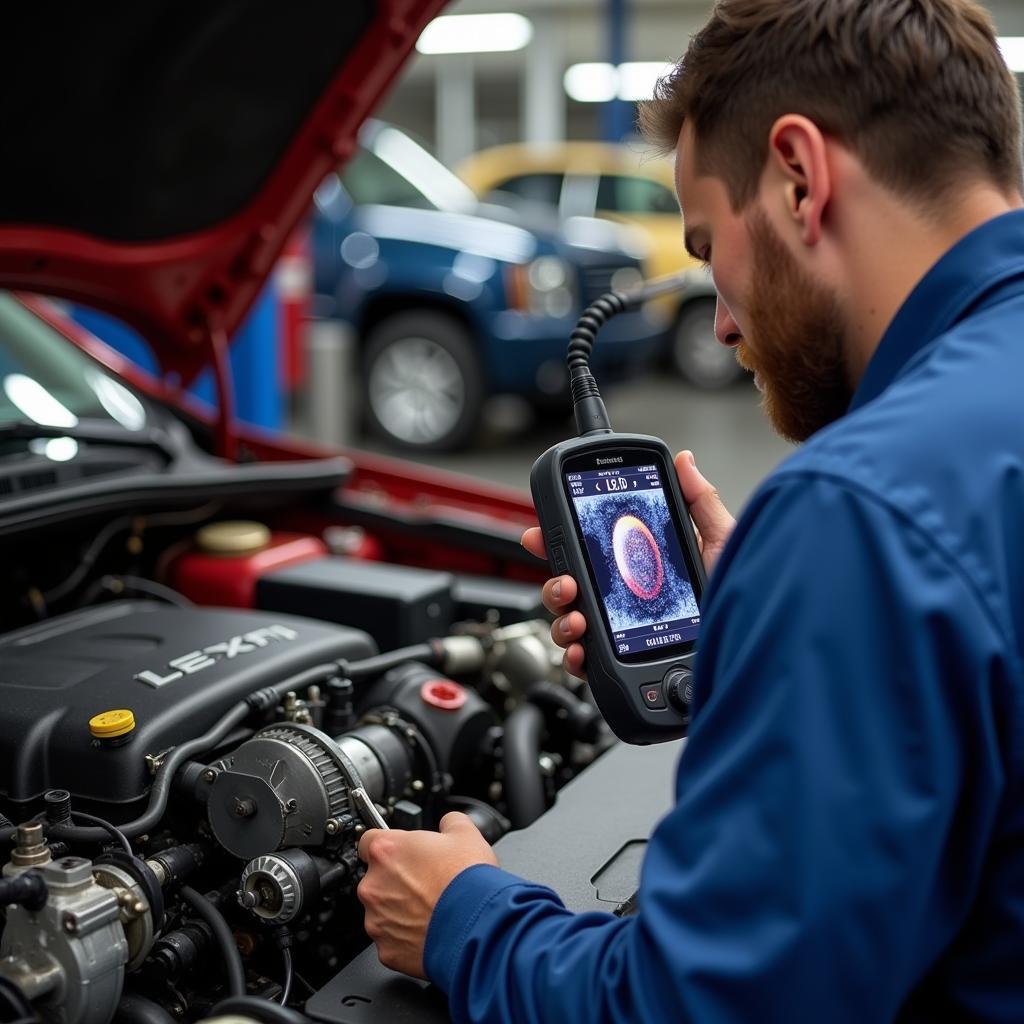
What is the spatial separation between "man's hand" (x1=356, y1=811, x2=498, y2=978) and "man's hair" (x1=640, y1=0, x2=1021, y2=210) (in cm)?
68

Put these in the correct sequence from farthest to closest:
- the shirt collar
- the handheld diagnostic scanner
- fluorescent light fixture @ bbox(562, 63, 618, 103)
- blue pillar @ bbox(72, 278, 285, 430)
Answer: fluorescent light fixture @ bbox(562, 63, 618, 103)
blue pillar @ bbox(72, 278, 285, 430)
the handheld diagnostic scanner
the shirt collar

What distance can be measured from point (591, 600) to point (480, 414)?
5.90 metres

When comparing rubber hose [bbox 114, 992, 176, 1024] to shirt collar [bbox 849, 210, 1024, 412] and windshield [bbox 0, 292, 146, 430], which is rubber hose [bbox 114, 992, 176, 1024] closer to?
shirt collar [bbox 849, 210, 1024, 412]

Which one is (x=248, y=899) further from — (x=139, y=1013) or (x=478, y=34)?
(x=478, y=34)

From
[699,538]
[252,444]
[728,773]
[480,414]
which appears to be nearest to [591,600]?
[699,538]

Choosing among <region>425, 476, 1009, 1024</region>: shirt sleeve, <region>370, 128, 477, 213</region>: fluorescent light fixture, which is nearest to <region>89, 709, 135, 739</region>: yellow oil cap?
<region>425, 476, 1009, 1024</region>: shirt sleeve

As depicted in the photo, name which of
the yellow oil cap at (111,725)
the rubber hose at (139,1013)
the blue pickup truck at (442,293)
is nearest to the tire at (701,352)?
the blue pickup truck at (442,293)

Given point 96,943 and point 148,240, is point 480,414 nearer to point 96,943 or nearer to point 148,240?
point 148,240

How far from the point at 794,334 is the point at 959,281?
0.15 metres

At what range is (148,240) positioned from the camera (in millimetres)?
2455

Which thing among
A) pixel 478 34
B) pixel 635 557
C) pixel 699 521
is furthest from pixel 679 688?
pixel 478 34

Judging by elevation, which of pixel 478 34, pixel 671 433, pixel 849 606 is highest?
pixel 478 34

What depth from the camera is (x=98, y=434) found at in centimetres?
219

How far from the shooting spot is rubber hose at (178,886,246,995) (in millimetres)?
1259
